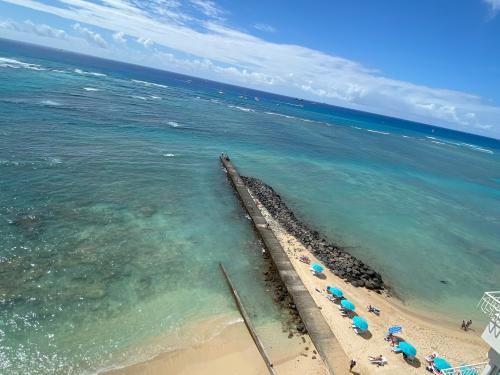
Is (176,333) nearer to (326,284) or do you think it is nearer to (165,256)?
(165,256)

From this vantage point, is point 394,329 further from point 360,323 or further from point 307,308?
point 307,308

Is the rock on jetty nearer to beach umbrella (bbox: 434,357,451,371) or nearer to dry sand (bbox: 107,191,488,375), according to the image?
dry sand (bbox: 107,191,488,375)

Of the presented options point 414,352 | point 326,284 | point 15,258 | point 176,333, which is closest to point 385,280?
point 326,284

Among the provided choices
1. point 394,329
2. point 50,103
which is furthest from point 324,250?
point 50,103

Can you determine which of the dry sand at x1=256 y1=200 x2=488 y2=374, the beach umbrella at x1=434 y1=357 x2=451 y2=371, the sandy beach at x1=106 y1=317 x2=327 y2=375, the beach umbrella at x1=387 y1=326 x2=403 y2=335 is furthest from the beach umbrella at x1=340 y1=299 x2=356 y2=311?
the beach umbrella at x1=434 y1=357 x2=451 y2=371

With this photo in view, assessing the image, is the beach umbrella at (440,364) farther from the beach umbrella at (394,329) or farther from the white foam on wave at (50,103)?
the white foam on wave at (50,103)

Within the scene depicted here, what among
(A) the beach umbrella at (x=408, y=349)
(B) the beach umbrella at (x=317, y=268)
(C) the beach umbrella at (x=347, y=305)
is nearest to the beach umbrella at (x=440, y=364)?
(A) the beach umbrella at (x=408, y=349)
